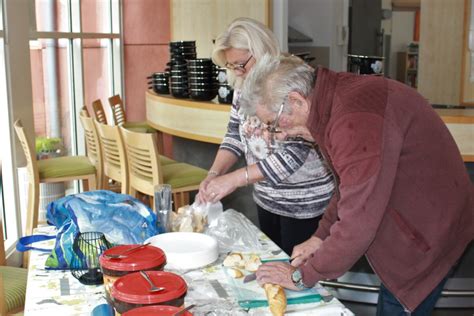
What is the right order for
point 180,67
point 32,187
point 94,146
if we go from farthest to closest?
point 94,146 → point 180,67 → point 32,187

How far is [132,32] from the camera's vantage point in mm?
6652

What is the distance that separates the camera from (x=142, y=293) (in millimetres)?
1265

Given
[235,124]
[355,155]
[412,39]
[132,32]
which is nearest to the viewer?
[355,155]

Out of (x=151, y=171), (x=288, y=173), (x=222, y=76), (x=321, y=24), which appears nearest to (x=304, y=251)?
(x=288, y=173)

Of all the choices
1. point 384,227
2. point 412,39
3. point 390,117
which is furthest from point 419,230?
point 412,39

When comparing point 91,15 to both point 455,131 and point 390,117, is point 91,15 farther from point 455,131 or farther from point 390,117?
point 390,117

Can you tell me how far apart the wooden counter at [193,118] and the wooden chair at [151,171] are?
0.22 m

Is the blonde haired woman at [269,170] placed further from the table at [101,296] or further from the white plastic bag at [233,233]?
the table at [101,296]

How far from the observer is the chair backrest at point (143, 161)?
136 inches

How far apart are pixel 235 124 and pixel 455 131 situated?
1.11 metres

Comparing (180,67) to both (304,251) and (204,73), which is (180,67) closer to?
(204,73)

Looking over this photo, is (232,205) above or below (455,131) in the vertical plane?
below

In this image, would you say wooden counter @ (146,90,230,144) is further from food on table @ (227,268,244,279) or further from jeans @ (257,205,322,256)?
food on table @ (227,268,244,279)

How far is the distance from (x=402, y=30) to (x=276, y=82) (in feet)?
35.5
